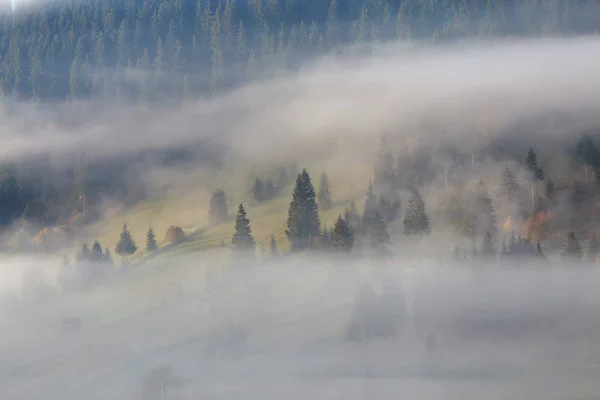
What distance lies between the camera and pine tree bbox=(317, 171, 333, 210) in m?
34.5

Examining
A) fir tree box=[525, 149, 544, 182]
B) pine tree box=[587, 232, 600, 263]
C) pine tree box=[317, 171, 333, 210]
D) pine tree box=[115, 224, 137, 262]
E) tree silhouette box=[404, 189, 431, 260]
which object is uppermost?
fir tree box=[525, 149, 544, 182]

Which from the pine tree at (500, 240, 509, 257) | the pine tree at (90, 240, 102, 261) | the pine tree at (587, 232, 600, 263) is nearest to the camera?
the pine tree at (587, 232, 600, 263)

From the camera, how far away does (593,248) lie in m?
32.5

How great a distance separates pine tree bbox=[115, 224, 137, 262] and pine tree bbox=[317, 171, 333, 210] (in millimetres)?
8383

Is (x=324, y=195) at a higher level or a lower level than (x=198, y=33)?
lower

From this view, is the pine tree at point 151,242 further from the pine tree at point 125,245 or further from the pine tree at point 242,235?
the pine tree at point 242,235

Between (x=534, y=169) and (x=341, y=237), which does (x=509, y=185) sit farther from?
(x=341, y=237)

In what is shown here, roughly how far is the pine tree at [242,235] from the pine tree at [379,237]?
493 centimetres

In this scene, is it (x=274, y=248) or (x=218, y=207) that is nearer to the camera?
(x=274, y=248)

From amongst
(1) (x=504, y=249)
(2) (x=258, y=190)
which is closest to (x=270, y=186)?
(2) (x=258, y=190)

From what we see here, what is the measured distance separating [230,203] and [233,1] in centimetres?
1081

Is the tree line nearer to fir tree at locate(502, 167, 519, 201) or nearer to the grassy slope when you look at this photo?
the grassy slope

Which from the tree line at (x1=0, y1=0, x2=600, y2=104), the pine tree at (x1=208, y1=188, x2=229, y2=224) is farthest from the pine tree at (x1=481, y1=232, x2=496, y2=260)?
the pine tree at (x1=208, y1=188, x2=229, y2=224)

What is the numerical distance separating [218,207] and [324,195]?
4777mm
